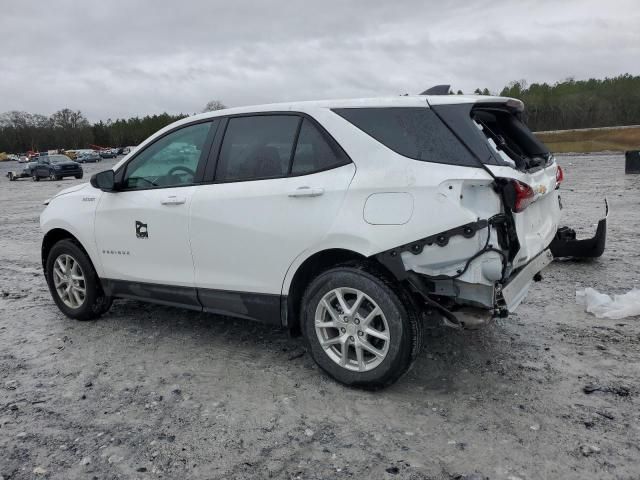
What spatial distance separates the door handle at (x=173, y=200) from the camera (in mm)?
4131

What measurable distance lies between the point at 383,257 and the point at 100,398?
2095 millimetres

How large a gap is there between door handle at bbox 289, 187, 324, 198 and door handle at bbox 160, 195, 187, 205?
1.01 metres

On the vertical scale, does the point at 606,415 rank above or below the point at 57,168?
below

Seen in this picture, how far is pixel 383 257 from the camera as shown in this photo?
10.9 ft

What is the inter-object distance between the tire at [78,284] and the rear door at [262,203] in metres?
1.40

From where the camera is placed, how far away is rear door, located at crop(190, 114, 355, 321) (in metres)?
3.54

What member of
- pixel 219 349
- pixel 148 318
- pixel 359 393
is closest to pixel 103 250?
pixel 148 318

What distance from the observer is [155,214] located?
4.29m

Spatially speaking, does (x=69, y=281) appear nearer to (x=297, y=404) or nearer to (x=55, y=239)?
(x=55, y=239)

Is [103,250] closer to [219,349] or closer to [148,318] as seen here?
[148,318]

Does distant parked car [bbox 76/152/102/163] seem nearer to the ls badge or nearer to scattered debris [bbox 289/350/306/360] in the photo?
the ls badge

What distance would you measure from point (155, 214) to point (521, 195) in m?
2.74

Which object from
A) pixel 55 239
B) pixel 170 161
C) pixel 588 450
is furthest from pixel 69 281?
pixel 588 450

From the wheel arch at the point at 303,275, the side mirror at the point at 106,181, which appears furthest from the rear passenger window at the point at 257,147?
the side mirror at the point at 106,181
